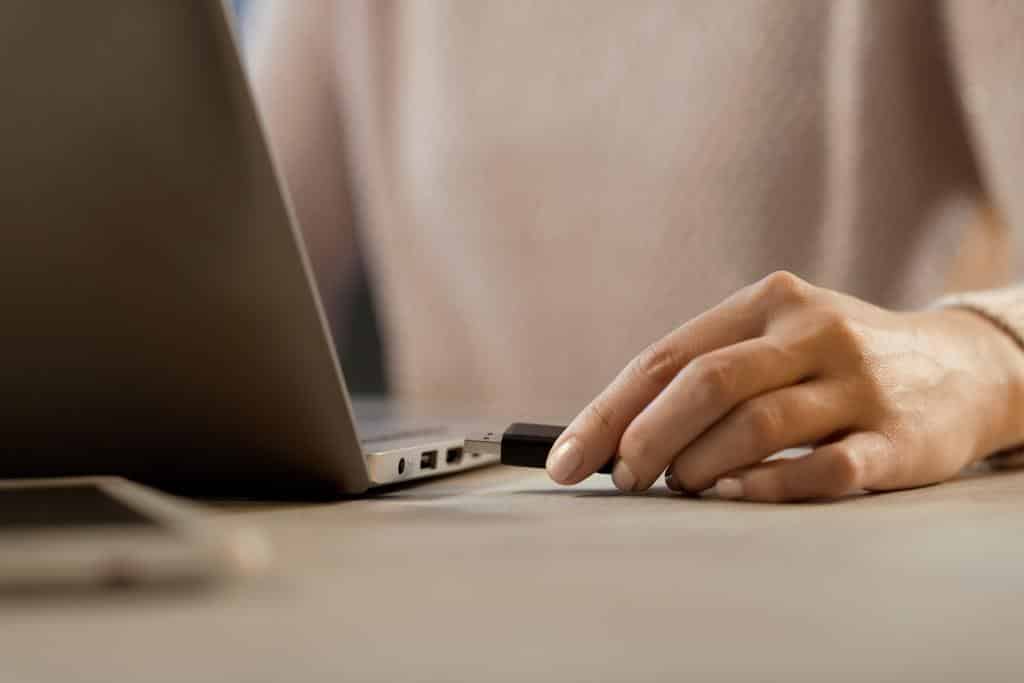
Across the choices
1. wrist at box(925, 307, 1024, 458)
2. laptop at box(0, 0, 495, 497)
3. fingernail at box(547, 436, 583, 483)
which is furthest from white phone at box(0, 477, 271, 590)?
wrist at box(925, 307, 1024, 458)

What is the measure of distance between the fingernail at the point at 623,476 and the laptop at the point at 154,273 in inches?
4.1

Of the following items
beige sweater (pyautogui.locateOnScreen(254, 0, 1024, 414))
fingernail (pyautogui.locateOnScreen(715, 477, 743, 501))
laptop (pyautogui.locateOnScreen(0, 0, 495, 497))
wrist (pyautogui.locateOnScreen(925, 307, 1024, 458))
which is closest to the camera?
laptop (pyautogui.locateOnScreen(0, 0, 495, 497))

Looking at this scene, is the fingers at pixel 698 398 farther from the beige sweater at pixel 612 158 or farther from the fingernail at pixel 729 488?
the beige sweater at pixel 612 158

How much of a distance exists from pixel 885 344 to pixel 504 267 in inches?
30.7

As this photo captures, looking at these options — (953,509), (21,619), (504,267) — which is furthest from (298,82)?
(21,619)

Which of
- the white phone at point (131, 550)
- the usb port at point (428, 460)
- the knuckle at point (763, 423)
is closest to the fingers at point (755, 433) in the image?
the knuckle at point (763, 423)

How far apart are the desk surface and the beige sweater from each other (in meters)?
0.69

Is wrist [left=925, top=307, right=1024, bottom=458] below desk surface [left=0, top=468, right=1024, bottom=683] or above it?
below

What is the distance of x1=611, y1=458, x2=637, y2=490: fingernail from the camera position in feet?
1.51

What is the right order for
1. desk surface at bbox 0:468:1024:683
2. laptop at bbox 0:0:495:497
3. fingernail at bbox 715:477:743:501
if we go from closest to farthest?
desk surface at bbox 0:468:1024:683 < laptop at bbox 0:0:495:497 < fingernail at bbox 715:477:743:501

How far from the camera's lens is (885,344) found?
503 mm

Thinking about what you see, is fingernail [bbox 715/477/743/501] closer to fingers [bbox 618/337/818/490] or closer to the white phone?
fingers [bbox 618/337/818/490]

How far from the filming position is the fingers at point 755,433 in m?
0.44

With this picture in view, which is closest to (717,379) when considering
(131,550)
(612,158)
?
(131,550)
